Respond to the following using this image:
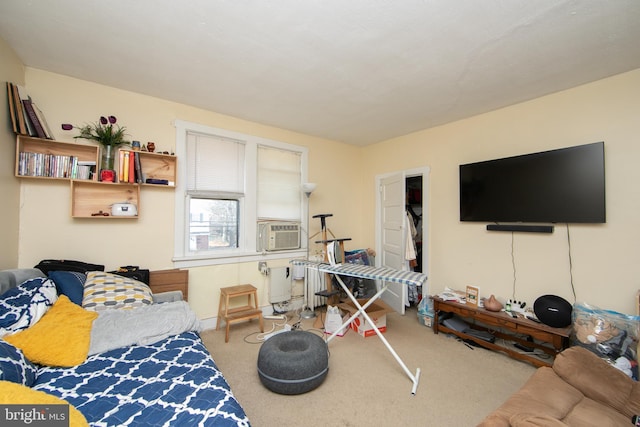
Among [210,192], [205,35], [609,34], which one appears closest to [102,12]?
[205,35]

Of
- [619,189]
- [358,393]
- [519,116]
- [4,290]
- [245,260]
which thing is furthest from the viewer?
[245,260]

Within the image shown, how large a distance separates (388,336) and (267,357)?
1.61 m

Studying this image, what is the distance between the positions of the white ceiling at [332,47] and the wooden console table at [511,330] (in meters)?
2.28

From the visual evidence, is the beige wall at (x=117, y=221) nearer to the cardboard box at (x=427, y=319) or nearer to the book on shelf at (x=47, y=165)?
the book on shelf at (x=47, y=165)

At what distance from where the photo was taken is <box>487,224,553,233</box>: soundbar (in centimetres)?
259

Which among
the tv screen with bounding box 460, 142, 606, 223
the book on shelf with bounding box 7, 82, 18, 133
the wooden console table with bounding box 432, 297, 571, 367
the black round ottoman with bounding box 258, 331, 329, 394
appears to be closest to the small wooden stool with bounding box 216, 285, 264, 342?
the black round ottoman with bounding box 258, 331, 329, 394

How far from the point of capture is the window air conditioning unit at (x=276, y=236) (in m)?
3.52

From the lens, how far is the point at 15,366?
1160 millimetres

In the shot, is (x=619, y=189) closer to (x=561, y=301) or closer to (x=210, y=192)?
(x=561, y=301)

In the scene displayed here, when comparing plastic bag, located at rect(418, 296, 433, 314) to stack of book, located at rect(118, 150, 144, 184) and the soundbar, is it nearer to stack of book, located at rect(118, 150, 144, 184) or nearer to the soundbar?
the soundbar

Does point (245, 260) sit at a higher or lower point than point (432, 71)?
lower

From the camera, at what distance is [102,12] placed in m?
1.65

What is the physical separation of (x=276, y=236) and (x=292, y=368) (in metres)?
1.88

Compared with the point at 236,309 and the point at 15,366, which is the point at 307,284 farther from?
the point at 15,366
